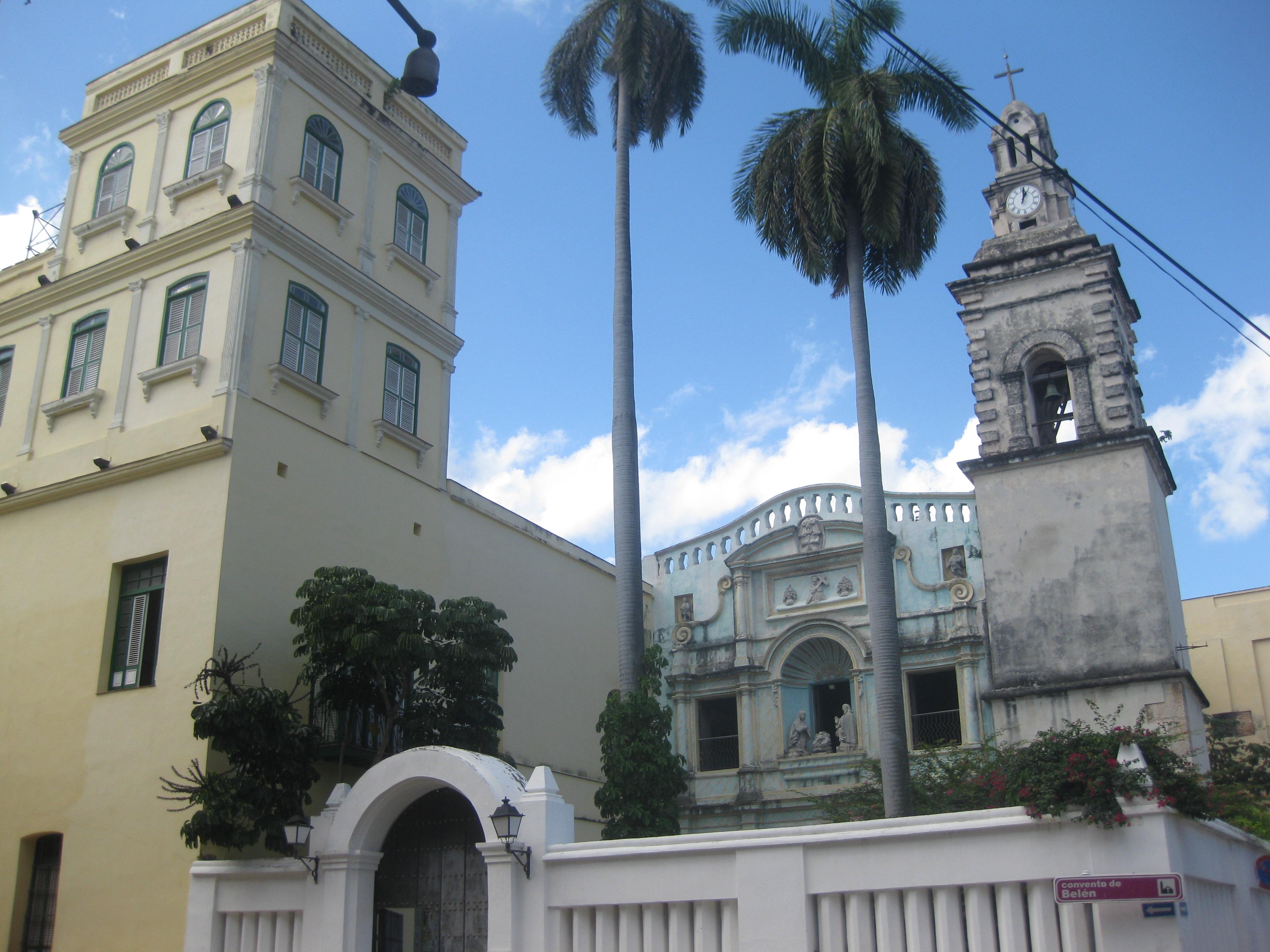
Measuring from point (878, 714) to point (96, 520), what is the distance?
38.5 ft

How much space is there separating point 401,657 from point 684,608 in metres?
13.6

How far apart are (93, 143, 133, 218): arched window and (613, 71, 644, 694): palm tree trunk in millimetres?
8271

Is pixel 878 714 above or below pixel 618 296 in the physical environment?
below

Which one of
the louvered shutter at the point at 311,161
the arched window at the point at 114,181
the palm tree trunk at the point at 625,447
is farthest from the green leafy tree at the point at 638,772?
the arched window at the point at 114,181

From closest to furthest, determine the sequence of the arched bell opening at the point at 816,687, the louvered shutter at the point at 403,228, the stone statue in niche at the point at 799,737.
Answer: the louvered shutter at the point at 403,228, the stone statue in niche at the point at 799,737, the arched bell opening at the point at 816,687

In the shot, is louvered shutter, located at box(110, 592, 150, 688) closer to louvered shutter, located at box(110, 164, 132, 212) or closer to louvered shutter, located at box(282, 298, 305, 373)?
louvered shutter, located at box(282, 298, 305, 373)

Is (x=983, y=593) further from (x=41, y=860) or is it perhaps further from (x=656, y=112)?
(x=41, y=860)

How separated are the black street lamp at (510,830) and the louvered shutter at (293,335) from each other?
8512 mm

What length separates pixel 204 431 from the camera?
16734mm

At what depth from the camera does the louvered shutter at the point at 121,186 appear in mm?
20219

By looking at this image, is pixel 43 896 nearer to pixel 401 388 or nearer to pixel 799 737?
pixel 401 388

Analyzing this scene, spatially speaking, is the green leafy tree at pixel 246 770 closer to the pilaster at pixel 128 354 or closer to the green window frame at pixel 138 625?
the green window frame at pixel 138 625

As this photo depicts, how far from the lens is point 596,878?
12.2 metres

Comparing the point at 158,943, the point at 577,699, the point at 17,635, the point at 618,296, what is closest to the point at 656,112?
the point at 618,296
